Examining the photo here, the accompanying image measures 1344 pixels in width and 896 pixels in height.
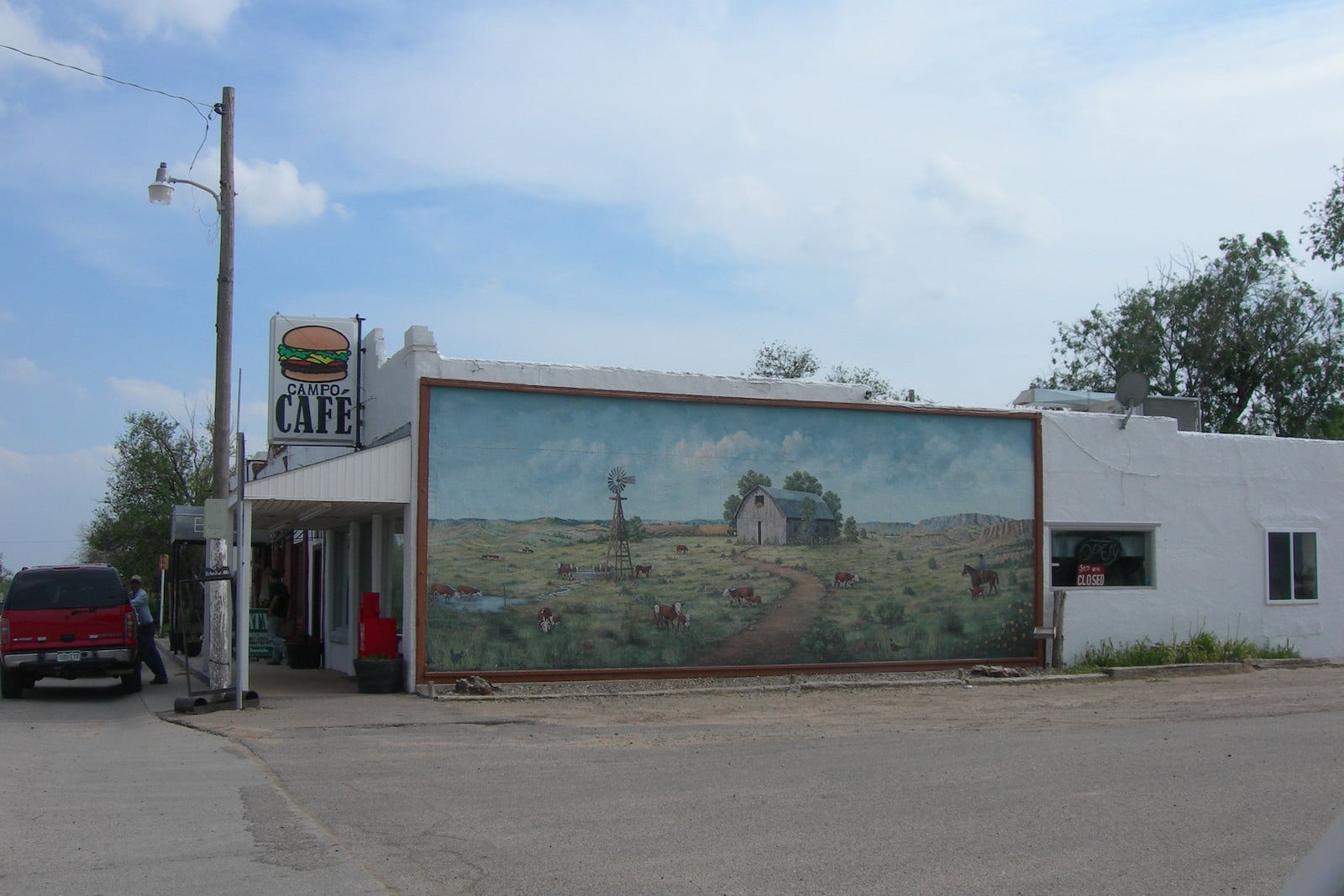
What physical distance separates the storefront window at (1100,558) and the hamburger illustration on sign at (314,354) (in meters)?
11.9

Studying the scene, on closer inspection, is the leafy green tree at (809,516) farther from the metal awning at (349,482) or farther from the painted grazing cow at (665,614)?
the metal awning at (349,482)

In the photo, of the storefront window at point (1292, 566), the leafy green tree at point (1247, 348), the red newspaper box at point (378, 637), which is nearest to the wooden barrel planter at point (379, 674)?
the red newspaper box at point (378, 637)

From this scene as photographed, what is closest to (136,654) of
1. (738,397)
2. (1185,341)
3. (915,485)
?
(738,397)

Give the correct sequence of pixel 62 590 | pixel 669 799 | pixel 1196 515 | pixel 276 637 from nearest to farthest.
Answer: pixel 669 799, pixel 62 590, pixel 1196 515, pixel 276 637

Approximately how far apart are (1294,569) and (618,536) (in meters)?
12.8

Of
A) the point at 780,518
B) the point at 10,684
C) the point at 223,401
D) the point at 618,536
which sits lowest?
the point at 10,684

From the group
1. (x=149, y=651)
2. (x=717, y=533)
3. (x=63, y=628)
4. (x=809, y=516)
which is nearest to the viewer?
(x=63, y=628)

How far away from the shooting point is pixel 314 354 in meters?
18.4

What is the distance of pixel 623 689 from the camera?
17016mm

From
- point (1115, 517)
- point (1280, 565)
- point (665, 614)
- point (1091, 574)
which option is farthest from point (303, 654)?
point (1280, 565)

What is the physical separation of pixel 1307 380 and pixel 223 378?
37.7m

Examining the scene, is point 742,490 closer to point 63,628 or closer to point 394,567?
point 394,567

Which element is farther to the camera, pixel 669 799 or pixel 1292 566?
pixel 1292 566

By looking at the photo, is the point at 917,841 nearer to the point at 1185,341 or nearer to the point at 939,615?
the point at 939,615
